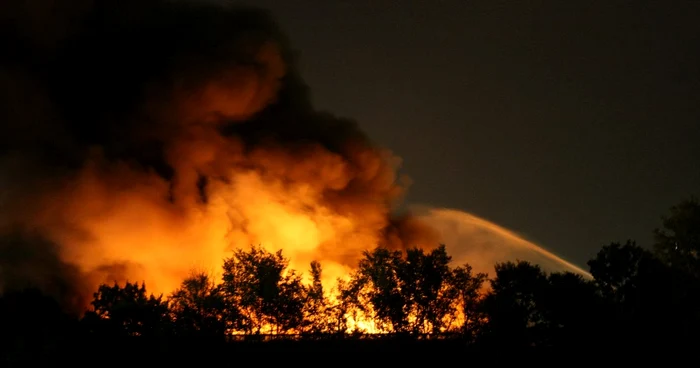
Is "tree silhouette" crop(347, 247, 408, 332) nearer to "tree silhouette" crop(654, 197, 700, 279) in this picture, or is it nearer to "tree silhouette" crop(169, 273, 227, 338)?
"tree silhouette" crop(169, 273, 227, 338)

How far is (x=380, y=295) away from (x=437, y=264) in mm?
2963

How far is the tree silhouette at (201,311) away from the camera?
28469 millimetres

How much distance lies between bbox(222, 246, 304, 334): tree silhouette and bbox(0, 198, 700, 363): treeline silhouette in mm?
51

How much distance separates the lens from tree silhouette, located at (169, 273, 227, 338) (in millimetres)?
28469

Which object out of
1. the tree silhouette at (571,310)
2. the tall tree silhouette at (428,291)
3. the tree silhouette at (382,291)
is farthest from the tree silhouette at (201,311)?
the tree silhouette at (571,310)

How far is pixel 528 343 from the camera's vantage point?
27234 millimetres

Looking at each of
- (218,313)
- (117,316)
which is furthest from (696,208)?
(117,316)

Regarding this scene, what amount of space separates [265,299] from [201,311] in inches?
118

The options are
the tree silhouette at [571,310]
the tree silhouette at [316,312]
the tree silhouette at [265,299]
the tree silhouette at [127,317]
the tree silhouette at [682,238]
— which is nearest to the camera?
the tree silhouette at [127,317]

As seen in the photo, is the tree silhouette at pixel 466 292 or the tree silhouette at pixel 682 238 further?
the tree silhouette at pixel 682 238

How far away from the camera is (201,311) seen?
29.6 m

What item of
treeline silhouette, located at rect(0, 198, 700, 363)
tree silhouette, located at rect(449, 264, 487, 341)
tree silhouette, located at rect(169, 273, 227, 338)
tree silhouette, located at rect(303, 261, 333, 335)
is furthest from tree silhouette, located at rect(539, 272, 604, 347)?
tree silhouette, located at rect(169, 273, 227, 338)

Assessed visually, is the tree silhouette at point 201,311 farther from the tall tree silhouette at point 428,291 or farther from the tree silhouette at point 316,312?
the tall tree silhouette at point 428,291

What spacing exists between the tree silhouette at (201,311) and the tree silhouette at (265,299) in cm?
65
